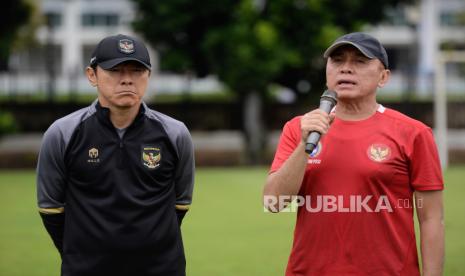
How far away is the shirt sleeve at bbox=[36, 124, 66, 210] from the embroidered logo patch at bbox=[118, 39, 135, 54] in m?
0.50

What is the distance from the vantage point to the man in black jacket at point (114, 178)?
13.5 ft

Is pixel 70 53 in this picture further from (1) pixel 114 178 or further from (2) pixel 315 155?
(2) pixel 315 155

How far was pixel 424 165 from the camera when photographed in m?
3.96

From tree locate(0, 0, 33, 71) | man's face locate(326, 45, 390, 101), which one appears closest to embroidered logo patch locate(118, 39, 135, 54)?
man's face locate(326, 45, 390, 101)

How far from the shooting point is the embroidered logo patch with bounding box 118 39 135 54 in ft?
13.5

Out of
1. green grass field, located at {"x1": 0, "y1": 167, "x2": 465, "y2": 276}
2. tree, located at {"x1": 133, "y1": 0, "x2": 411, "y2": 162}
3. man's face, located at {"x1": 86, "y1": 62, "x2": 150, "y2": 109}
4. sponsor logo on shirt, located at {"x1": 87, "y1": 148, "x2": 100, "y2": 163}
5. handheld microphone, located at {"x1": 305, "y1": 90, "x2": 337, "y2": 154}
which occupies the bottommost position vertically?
green grass field, located at {"x1": 0, "y1": 167, "x2": 465, "y2": 276}

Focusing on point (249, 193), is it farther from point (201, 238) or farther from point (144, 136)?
point (144, 136)

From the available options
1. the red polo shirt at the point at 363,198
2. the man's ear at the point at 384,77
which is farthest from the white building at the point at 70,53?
the red polo shirt at the point at 363,198

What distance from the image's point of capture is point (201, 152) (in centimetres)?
2614

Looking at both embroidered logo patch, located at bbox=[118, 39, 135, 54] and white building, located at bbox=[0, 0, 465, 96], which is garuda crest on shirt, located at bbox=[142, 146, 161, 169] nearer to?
embroidered logo patch, located at bbox=[118, 39, 135, 54]

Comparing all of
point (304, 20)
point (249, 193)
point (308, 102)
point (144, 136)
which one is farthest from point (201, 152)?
point (144, 136)

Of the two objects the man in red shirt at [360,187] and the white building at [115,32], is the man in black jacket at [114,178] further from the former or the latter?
the white building at [115,32]

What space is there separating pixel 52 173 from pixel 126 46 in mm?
707

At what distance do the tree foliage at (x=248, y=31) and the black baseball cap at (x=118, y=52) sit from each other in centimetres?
1795
